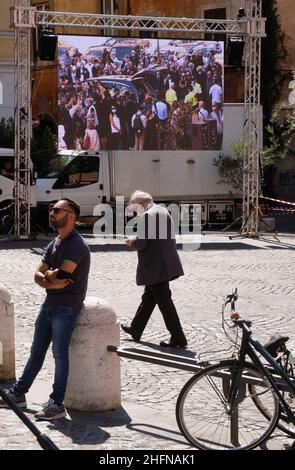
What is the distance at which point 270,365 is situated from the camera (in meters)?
6.14

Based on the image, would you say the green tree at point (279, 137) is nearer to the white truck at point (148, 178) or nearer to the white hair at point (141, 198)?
the white truck at point (148, 178)

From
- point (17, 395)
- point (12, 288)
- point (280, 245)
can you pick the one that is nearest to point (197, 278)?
point (12, 288)

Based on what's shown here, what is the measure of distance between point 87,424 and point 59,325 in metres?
0.79

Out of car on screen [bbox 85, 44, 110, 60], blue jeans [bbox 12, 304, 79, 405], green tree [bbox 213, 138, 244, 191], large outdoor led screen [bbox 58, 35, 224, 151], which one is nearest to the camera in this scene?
blue jeans [bbox 12, 304, 79, 405]

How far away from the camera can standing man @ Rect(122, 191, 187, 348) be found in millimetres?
9867

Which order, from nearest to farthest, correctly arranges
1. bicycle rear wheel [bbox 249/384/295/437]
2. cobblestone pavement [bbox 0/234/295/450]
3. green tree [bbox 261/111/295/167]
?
bicycle rear wheel [bbox 249/384/295/437], cobblestone pavement [bbox 0/234/295/450], green tree [bbox 261/111/295/167]

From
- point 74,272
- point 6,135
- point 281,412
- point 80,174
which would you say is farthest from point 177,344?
point 6,135

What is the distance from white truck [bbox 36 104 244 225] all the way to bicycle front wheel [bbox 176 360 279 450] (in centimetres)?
1927

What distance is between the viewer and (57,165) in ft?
86.4

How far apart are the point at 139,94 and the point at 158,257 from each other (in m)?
14.6

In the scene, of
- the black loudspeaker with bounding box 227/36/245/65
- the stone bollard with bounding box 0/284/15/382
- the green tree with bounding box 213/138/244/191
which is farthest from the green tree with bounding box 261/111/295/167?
the stone bollard with bounding box 0/284/15/382

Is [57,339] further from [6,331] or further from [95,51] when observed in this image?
[95,51]

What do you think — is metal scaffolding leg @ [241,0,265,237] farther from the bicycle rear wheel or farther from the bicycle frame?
the bicycle frame
